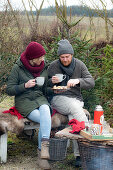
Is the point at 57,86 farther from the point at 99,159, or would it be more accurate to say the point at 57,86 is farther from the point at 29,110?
the point at 99,159

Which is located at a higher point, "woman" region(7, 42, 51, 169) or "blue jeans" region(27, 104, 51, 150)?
"woman" region(7, 42, 51, 169)

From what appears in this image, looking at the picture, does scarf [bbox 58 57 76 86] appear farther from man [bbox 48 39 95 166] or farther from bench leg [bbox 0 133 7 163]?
bench leg [bbox 0 133 7 163]

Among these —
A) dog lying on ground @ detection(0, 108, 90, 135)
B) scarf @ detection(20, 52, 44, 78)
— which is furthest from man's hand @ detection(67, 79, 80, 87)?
dog lying on ground @ detection(0, 108, 90, 135)

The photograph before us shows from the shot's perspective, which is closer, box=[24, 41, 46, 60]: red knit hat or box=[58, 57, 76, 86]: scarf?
box=[24, 41, 46, 60]: red knit hat

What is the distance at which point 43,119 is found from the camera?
3.98m

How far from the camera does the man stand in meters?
4.29

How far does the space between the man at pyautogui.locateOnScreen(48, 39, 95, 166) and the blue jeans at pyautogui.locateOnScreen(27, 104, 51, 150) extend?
1.13 ft

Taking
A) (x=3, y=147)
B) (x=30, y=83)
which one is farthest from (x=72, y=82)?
(x=3, y=147)

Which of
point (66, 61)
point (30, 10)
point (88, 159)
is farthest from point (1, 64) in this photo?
point (30, 10)

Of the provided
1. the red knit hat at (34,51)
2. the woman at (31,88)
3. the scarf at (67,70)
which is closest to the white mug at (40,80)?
the woman at (31,88)

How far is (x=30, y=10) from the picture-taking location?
55.4 feet

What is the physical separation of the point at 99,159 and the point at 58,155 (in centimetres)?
66

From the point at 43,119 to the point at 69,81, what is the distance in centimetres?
66

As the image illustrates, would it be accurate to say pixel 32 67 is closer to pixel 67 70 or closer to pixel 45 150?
pixel 67 70
